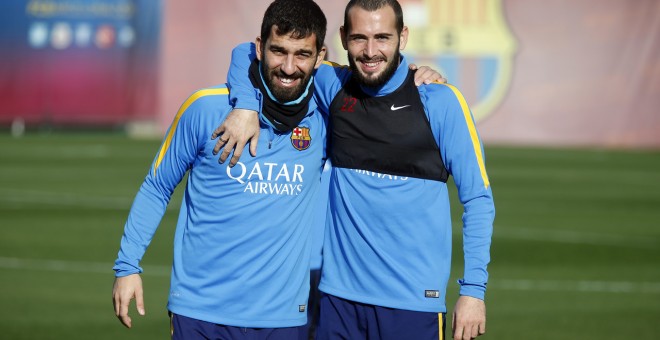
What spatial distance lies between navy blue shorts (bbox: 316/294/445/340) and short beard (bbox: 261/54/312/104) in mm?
944

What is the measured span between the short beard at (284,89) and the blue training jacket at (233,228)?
6.3 inches

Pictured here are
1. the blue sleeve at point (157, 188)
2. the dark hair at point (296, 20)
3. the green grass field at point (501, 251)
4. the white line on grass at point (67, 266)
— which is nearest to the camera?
the dark hair at point (296, 20)

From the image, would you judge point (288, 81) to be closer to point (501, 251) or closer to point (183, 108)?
point (183, 108)

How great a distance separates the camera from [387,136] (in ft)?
17.6

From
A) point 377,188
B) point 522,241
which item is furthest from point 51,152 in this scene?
point 377,188

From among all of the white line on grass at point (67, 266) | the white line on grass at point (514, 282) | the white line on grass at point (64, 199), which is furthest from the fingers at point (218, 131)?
the white line on grass at point (64, 199)

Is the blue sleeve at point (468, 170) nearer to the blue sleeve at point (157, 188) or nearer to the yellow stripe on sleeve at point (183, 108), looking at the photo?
the yellow stripe on sleeve at point (183, 108)

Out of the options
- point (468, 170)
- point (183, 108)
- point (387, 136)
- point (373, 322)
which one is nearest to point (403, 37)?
point (387, 136)

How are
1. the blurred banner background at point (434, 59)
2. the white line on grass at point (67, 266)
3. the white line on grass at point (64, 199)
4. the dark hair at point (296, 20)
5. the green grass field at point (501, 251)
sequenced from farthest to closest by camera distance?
the blurred banner background at point (434, 59), the white line on grass at point (64, 199), the white line on grass at point (67, 266), the green grass field at point (501, 251), the dark hair at point (296, 20)

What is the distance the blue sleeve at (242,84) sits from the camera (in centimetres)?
510

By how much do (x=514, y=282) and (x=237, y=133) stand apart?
22.0ft

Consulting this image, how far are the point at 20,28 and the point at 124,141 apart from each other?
3.83 meters

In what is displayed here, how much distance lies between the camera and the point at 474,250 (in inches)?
206

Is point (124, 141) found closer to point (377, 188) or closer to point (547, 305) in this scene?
point (547, 305)
